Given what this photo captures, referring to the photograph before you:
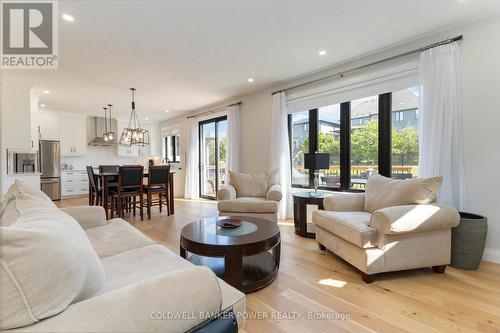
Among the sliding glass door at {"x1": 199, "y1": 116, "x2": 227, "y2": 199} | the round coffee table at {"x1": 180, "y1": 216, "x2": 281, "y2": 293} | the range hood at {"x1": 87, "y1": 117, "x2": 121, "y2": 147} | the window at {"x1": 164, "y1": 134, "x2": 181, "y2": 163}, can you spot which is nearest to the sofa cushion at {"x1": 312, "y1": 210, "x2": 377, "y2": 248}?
the round coffee table at {"x1": 180, "y1": 216, "x2": 281, "y2": 293}

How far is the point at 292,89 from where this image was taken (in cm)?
423

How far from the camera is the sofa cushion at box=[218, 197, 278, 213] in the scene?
328 centimetres

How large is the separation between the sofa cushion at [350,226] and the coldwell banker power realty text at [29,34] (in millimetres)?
3269

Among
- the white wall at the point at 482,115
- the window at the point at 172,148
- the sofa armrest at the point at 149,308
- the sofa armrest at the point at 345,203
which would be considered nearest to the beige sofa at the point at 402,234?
the sofa armrest at the point at 345,203

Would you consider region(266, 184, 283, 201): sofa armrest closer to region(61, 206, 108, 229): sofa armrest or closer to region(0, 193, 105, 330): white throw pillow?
region(61, 206, 108, 229): sofa armrest

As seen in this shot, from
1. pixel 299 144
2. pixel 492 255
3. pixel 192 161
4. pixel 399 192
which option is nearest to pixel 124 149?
pixel 192 161

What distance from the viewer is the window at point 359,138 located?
123 inches

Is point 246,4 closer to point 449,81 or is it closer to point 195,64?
point 195,64

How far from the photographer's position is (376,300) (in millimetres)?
1790

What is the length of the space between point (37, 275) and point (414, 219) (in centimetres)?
238

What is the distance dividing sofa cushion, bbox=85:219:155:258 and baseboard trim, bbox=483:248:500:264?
322 cm

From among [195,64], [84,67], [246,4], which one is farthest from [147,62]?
[246,4]

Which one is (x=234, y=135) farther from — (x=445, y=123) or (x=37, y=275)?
(x=37, y=275)

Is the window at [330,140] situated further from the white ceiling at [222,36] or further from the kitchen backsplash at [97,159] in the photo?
the kitchen backsplash at [97,159]
